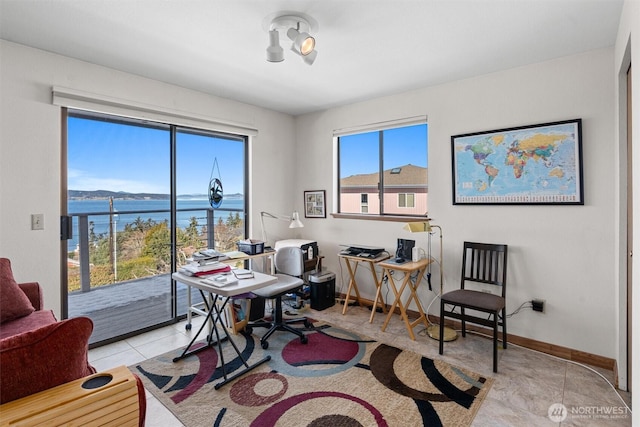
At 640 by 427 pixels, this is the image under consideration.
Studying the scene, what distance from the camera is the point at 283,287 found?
9.90 ft

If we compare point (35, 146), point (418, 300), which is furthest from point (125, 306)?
point (418, 300)

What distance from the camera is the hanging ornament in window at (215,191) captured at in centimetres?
391

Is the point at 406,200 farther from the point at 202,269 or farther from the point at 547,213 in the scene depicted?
the point at 202,269

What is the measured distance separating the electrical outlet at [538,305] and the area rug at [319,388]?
93 centimetres

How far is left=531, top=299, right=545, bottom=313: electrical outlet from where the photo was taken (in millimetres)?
2807

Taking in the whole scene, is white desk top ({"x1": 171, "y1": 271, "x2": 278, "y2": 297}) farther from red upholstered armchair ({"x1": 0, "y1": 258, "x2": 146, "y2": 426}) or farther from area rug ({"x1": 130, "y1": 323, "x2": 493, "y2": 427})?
red upholstered armchair ({"x1": 0, "y1": 258, "x2": 146, "y2": 426})

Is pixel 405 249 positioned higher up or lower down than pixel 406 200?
lower down

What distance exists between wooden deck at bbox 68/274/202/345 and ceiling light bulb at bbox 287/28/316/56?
2769 millimetres

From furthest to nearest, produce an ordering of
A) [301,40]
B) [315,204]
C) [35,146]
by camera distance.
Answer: [315,204]
[35,146]
[301,40]

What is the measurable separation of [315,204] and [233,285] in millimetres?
2317

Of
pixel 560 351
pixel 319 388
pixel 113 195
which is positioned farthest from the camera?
pixel 113 195

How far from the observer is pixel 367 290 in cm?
402

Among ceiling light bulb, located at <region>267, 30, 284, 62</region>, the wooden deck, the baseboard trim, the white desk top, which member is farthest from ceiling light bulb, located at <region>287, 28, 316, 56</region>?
the baseboard trim

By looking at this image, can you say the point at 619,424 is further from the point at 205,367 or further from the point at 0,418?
the point at 0,418
